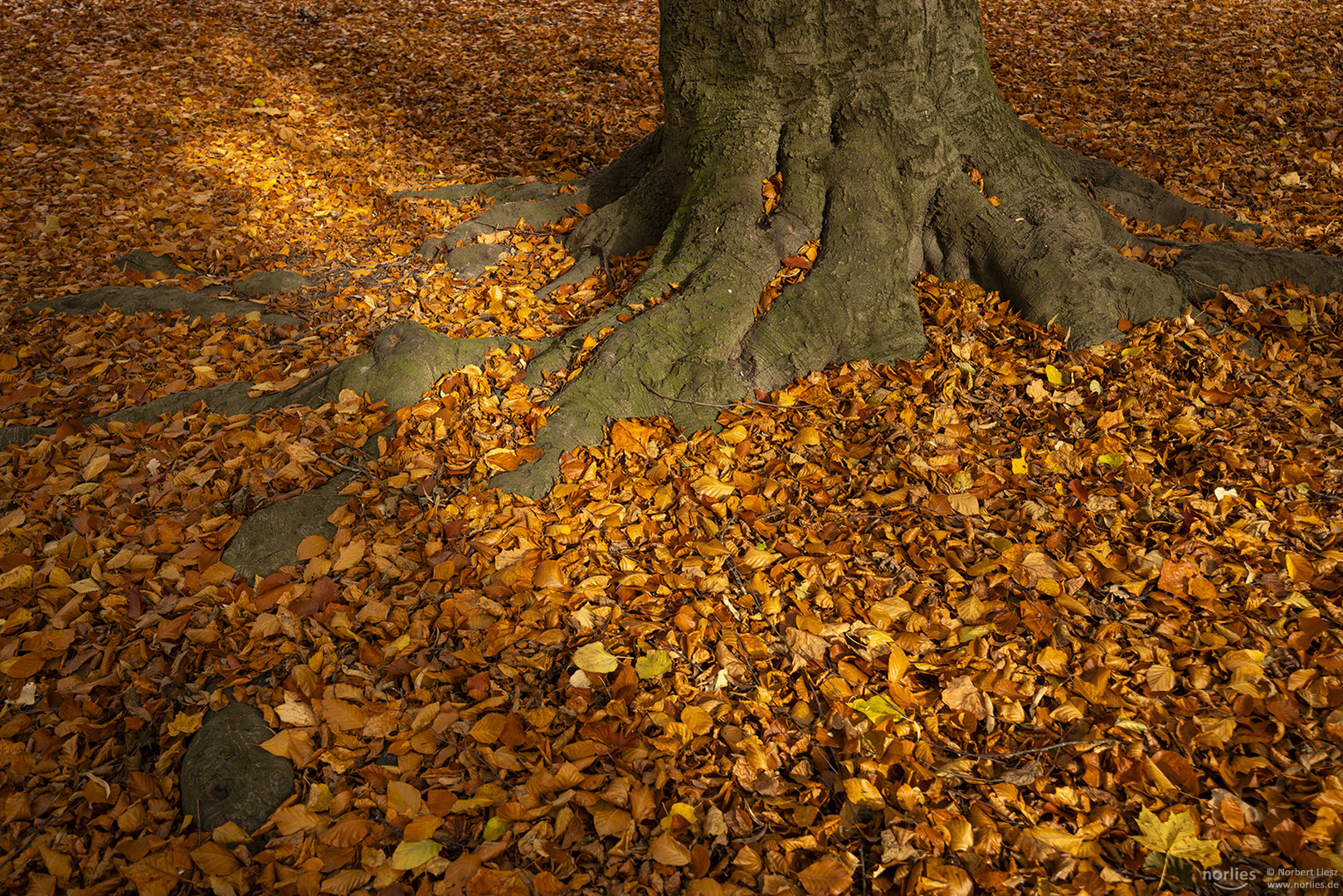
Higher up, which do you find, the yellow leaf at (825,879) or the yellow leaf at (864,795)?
the yellow leaf at (864,795)

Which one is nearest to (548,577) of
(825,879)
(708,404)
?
(708,404)

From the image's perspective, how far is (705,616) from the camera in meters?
2.51

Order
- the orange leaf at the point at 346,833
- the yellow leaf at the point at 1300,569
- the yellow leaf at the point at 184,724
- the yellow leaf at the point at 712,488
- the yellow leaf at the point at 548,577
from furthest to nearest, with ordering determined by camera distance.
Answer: the yellow leaf at the point at 712,488
the yellow leaf at the point at 548,577
the yellow leaf at the point at 1300,569
the yellow leaf at the point at 184,724
the orange leaf at the point at 346,833

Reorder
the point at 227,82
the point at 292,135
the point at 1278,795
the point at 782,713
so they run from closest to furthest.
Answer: the point at 1278,795 → the point at 782,713 → the point at 292,135 → the point at 227,82

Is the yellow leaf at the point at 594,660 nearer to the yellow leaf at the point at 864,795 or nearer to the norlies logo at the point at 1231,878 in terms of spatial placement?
the yellow leaf at the point at 864,795

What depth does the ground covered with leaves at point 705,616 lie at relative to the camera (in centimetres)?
197

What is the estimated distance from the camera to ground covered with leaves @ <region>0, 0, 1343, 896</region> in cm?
197

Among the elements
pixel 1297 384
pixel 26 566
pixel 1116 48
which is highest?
pixel 1116 48

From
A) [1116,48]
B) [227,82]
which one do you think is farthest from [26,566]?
[1116,48]

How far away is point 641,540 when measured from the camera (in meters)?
2.80

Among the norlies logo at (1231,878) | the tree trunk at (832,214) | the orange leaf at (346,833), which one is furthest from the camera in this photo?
the tree trunk at (832,214)

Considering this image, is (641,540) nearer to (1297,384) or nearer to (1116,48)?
(1297,384)

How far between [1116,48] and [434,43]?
792cm

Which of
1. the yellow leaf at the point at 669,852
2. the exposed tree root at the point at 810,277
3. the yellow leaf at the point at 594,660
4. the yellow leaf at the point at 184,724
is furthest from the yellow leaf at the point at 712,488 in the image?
the yellow leaf at the point at 184,724
